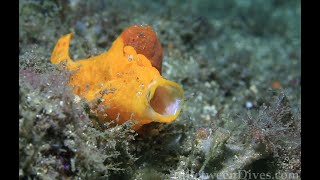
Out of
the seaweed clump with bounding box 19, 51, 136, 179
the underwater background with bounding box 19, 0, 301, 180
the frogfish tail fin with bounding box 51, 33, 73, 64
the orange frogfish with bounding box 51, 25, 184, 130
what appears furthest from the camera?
the frogfish tail fin with bounding box 51, 33, 73, 64

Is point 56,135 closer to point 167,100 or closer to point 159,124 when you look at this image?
point 167,100

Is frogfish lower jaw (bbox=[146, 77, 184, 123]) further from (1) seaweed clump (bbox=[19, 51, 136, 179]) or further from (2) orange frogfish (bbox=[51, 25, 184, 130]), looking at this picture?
(1) seaweed clump (bbox=[19, 51, 136, 179])

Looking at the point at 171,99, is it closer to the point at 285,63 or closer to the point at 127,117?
the point at 127,117

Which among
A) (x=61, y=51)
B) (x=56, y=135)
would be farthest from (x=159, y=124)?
(x=61, y=51)

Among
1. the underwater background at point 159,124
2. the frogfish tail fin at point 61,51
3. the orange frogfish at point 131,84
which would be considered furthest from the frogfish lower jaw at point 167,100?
the frogfish tail fin at point 61,51

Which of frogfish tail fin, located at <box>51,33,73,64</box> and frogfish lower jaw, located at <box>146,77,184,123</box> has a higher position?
frogfish tail fin, located at <box>51,33,73,64</box>

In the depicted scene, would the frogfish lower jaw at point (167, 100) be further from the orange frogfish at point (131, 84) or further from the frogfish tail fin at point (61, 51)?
the frogfish tail fin at point (61, 51)

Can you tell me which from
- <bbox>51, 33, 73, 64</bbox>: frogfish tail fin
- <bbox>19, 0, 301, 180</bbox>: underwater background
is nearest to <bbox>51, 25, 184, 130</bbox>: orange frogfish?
<bbox>19, 0, 301, 180</bbox>: underwater background

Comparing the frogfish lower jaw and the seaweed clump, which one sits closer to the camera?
the seaweed clump
